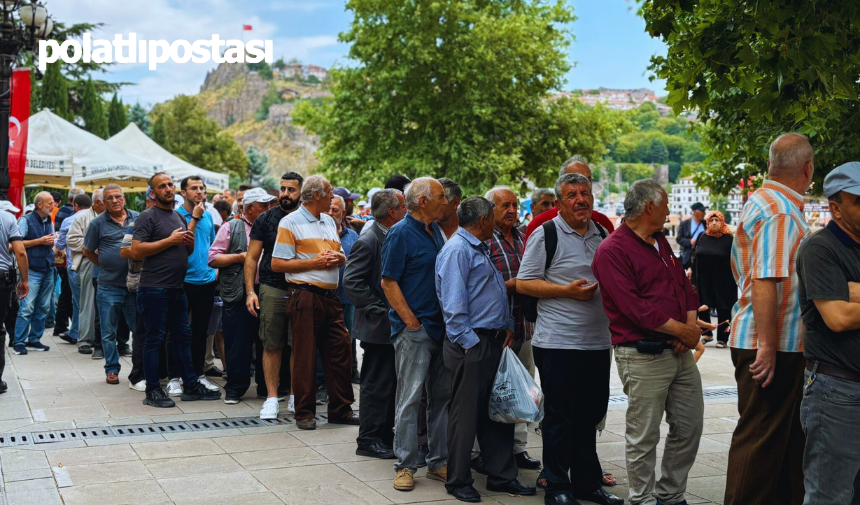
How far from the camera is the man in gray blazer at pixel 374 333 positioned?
6.46 m

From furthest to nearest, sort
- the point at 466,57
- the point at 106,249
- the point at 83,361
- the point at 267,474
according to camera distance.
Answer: the point at 466,57 < the point at 83,361 < the point at 106,249 < the point at 267,474

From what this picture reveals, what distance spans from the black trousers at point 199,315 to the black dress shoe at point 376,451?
317 centimetres

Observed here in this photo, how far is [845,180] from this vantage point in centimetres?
371

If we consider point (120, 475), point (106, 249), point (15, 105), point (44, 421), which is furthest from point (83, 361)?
point (120, 475)

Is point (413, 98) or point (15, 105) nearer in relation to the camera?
point (15, 105)

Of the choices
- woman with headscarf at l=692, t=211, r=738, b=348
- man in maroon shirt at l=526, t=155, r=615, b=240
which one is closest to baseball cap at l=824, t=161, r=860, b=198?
man in maroon shirt at l=526, t=155, r=615, b=240

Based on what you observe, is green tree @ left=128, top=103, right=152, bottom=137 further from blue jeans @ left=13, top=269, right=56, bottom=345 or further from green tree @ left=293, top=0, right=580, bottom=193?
blue jeans @ left=13, top=269, right=56, bottom=345

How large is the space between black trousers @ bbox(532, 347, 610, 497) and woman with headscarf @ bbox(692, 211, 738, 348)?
8.00 metres

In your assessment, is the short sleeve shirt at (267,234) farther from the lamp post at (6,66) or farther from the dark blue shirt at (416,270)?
the lamp post at (6,66)

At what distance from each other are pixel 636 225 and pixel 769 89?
135 cm

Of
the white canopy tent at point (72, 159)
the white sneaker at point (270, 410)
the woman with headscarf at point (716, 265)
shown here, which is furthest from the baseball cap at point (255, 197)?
the white canopy tent at point (72, 159)

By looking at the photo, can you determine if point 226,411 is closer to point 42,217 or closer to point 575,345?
point 575,345

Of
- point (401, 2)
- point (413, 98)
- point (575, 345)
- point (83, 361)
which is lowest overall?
point (83, 361)

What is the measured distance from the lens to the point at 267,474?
18.9ft
